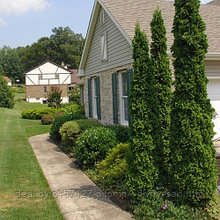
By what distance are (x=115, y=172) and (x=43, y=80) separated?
150 ft

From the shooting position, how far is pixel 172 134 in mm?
A: 4758

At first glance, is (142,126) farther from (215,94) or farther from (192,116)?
(215,94)

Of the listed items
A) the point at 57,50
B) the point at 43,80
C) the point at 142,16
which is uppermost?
the point at 57,50

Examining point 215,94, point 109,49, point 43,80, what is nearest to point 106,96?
point 109,49

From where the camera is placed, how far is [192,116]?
177 inches

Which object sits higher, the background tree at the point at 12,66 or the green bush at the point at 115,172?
the background tree at the point at 12,66

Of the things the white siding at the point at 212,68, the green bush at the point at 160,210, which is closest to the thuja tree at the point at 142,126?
the green bush at the point at 160,210

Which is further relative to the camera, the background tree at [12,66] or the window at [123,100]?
the background tree at [12,66]

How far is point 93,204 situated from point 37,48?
82918mm

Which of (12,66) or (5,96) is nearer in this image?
(5,96)

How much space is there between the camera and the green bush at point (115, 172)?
6.03m

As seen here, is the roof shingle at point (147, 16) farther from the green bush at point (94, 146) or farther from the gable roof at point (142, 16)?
the green bush at point (94, 146)

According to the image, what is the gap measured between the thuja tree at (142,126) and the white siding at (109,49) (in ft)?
13.3

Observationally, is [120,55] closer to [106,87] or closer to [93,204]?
[106,87]
